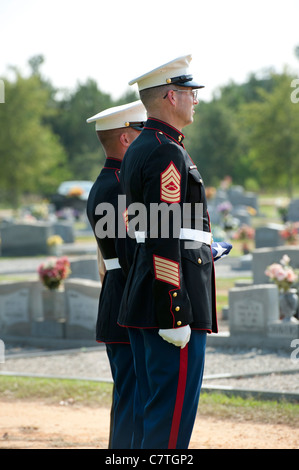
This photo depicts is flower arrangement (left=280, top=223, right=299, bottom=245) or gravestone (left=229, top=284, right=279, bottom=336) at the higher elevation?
flower arrangement (left=280, top=223, right=299, bottom=245)

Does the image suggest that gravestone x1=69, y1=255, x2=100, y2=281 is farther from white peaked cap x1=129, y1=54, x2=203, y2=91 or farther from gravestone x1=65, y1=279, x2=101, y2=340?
white peaked cap x1=129, y1=54, x2=203, y2=91

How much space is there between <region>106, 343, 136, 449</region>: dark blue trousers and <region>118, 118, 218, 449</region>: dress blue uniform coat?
0.60 metres

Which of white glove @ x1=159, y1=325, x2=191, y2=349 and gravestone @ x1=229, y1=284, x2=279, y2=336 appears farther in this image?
gravestone @ x1=229, y1=284, x2=279, y2=336

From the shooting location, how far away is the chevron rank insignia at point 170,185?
3281mm

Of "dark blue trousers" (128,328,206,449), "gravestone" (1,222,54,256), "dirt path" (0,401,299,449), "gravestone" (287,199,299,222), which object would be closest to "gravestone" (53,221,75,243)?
"gravestone" (1,222,54,256)

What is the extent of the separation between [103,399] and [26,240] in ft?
50.3

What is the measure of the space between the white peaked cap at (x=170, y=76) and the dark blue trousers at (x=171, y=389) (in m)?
1.19

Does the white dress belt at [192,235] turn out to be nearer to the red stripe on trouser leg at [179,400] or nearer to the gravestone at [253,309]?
the red stripe on trouser leg at [179,400]

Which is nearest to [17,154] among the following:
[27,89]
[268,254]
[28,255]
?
[27,89]

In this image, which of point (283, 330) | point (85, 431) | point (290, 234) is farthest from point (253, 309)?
point (290, 234)

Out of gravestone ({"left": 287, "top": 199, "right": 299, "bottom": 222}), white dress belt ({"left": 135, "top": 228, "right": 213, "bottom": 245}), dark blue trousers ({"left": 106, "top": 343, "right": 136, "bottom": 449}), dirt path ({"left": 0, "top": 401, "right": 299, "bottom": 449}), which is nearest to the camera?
white dress belt ({"left": 135, "top": 228, "right": 213, "bottom": 245})

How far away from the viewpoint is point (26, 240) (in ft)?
70.4

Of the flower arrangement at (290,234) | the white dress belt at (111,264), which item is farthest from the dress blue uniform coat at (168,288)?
the flower arrangement at (290,234)

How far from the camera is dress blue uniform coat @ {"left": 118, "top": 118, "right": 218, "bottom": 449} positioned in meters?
3.27
